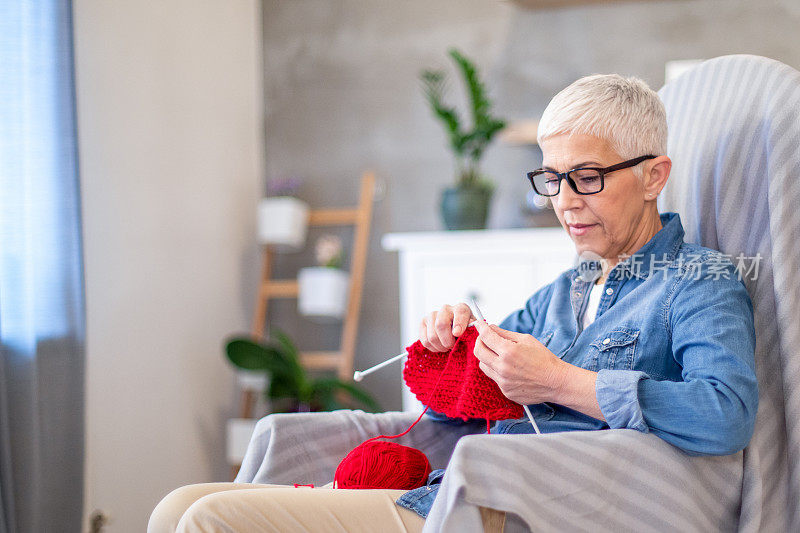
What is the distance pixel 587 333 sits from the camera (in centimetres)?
123

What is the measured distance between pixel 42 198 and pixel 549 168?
1345 millimetres

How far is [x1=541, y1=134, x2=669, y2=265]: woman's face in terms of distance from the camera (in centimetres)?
120

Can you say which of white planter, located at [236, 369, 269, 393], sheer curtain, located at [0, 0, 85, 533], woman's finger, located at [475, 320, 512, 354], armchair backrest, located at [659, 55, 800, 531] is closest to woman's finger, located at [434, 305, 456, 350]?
woman's finger, located at [475, 320, 512, 354]

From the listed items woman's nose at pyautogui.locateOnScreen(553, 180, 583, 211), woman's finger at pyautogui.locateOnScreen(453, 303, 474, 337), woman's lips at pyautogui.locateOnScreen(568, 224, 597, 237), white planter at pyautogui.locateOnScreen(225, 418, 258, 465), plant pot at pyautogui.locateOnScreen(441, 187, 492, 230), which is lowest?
white planter at pyautogui.locateOnScreen(225, 418, 258, 465)

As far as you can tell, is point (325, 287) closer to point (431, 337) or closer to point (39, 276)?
point (39, 276)

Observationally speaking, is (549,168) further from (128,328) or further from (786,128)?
(128,328)

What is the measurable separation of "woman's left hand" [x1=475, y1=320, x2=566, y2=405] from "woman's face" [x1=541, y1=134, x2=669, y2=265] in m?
0.27

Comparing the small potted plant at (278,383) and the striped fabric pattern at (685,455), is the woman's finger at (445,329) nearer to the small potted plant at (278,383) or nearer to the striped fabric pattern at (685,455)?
the striped fabric pattern at (685,455)

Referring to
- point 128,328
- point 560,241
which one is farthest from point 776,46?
Answer: point 128,328

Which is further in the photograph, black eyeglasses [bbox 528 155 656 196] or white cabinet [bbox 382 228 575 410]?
white cabinet [bbox 382 228 575 410]

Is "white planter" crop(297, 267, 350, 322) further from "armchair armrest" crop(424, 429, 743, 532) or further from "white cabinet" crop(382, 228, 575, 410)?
"armchair armrest" crop(424, 429, 743, 532)

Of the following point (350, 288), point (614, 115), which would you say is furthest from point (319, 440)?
point (350, 288)

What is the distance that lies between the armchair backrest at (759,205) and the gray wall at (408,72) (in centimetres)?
153

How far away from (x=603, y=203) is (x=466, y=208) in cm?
153
